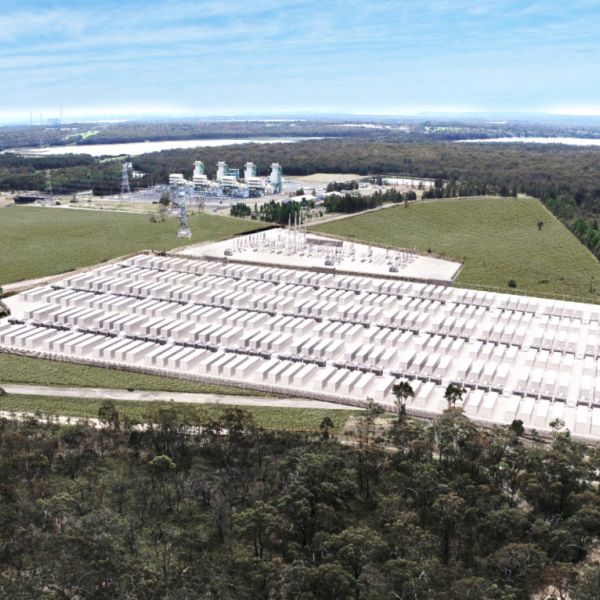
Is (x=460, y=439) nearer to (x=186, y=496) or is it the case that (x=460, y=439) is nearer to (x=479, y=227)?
(x=186, y=496)

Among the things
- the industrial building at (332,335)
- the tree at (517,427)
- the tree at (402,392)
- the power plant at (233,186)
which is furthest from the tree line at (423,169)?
the tree at (402,392)

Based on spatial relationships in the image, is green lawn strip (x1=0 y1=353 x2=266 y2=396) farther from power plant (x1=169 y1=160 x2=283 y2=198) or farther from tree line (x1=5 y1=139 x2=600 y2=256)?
power plant (x1=169 y1=160 x2=283 y2=198)

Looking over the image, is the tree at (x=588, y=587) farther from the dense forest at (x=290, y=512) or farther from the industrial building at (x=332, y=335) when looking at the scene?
the industrial building at (x=332, y=335)

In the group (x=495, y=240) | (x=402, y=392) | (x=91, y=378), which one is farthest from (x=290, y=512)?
(x=495, y=240)

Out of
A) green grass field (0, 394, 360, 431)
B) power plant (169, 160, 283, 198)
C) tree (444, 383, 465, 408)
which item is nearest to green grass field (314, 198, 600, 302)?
tree (444, 383, 465, 408)

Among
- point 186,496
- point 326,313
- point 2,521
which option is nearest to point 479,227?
point 326,313

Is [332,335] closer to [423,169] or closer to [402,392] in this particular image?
[402,392]
